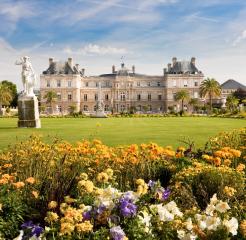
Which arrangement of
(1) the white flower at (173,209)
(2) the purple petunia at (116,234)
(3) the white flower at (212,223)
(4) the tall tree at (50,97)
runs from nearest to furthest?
1. (2) the purple petunia at (116,234)
2. (3) the white flower at (212,223)
3. (1) the white flower at (173,209)
4. (4) the tall tree at (50,97)

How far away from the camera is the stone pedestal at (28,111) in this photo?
26.8 metres

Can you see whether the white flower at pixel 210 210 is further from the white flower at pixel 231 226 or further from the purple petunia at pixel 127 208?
the purple petunia at pixel 127 208

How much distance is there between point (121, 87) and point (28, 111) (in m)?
90.1

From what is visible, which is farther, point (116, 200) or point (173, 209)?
point (173, 209)

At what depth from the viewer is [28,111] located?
2702 cm

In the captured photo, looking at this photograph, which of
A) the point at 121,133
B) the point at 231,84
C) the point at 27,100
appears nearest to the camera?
the point at 121,133

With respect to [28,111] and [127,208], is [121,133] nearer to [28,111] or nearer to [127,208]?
[28,111]

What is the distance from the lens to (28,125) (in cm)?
2733

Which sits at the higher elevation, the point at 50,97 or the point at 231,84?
the point at 231,84

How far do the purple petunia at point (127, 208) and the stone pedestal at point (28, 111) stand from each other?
23.2m

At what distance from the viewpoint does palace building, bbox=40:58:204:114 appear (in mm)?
113562

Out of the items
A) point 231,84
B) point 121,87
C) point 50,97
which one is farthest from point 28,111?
point 231,84

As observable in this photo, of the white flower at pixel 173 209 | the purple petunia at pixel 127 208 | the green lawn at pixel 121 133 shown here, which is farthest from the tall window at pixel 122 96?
the purple petunia at pixel 127 208

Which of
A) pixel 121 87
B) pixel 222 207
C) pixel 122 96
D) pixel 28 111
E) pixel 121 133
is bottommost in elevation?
pixel 121 133
